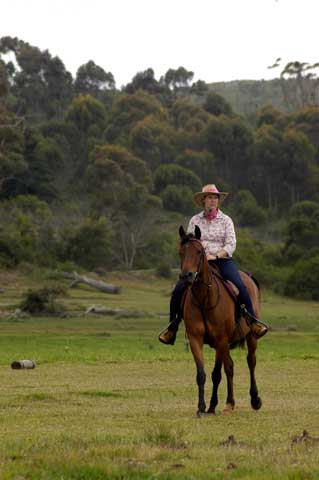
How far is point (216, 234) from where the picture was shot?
14.2 meters

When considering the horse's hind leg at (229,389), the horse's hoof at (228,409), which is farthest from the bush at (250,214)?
the horse's hoof at (228,409)

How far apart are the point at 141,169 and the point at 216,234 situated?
252 feet

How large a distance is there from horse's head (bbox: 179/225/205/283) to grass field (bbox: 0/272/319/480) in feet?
5.66

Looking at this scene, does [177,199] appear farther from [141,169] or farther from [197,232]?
[197,232]

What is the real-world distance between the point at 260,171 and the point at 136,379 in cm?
8577

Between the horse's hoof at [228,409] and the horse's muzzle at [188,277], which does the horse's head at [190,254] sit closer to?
the horse's muzzle at [188,277]

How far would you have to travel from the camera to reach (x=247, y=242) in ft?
253

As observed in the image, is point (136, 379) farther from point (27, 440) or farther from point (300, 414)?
point (27, 440)

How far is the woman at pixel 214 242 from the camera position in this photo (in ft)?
46.2

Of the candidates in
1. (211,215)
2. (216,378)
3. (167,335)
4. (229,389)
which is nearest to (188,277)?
(211,215)

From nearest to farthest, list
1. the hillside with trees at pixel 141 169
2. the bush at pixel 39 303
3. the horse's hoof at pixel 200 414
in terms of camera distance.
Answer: the horse's hoof at pixel 200 414 < the bush at pixel 39 303 < the hillside with trees at pixel 141 169

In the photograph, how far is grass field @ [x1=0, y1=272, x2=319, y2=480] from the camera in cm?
874

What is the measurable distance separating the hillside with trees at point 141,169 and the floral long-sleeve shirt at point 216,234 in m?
48.3

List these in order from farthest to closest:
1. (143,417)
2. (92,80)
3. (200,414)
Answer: (92,80) < (200,414) < (143,417)
